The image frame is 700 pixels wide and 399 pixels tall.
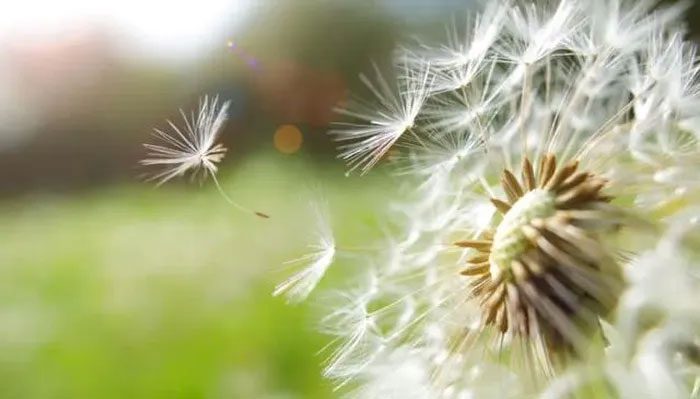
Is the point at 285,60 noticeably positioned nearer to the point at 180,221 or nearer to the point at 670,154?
the point at 180,221

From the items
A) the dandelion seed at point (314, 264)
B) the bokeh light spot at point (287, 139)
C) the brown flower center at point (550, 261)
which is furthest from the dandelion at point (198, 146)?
the bokeh light spot at point (287, 139)

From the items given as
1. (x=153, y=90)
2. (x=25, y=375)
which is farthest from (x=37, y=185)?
(x=25, y=375)

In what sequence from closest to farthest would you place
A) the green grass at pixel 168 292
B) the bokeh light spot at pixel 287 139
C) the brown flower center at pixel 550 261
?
1. the brown flower center at pixel 550 261
2. the green grass at pixel 168 292
3. the bokeh light spot at pixel 287 139

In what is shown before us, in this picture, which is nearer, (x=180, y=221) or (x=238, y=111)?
A: (x=180, y=221)

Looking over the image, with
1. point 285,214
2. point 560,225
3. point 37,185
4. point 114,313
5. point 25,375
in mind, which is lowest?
point 560,225

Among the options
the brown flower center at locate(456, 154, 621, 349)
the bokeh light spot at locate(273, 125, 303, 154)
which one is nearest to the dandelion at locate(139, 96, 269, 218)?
the brown flower center at locate(456, 154, 621, 349)

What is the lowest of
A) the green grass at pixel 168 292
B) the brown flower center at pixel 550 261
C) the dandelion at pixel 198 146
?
the brown flower center at pixel 550 261

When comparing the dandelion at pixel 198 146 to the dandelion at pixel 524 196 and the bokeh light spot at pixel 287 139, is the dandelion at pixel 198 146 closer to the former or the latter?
the dandelion at pixel 524 196
